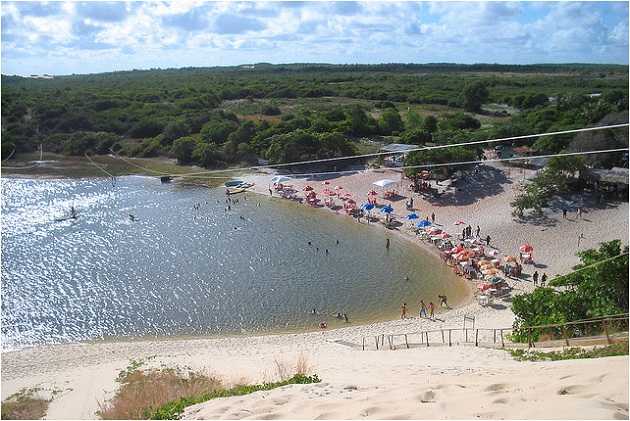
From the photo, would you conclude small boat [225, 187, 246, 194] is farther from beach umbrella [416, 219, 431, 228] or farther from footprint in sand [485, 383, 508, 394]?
footprint in sand [485, 383, 508, 394]

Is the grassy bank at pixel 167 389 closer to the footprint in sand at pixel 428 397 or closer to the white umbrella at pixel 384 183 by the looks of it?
the footprint in sand at pixel 428 397

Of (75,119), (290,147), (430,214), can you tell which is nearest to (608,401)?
(430,214)

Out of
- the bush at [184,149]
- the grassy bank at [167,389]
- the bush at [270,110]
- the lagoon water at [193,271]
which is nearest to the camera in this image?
the grassy bank at [167,389]

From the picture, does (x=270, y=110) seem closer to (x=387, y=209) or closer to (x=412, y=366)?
(x=387, y=209)

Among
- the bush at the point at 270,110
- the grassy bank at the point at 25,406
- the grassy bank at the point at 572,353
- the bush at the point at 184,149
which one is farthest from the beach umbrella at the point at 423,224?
the bush at the point at 270,110

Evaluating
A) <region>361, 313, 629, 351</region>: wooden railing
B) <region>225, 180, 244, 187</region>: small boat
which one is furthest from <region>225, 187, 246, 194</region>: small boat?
<region>361, 313, 629, 351</region>: wooden railing

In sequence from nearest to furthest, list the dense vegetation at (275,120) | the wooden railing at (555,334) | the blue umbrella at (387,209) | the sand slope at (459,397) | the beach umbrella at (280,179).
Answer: the sand slope at (459,397) < the wooden railing at (555,334) < the blue umbrella at (387,209) < the beach umbrella at (280,179) < the dense vegetation at (275,120)

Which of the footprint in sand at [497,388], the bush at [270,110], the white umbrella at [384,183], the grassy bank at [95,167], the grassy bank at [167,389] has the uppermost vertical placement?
the bush at [270,110]
